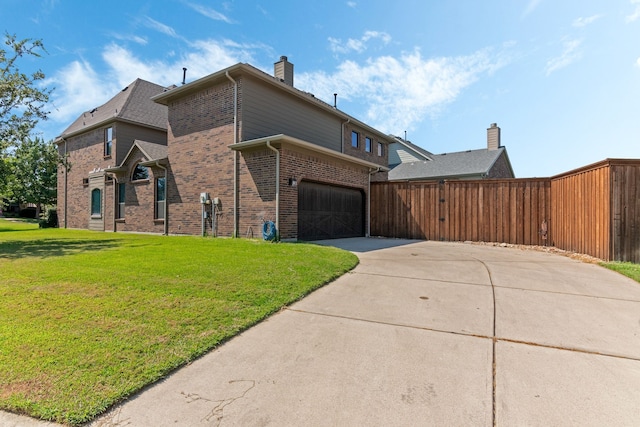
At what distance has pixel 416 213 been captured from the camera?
12781 millimetres

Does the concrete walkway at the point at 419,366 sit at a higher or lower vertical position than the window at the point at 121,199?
lower

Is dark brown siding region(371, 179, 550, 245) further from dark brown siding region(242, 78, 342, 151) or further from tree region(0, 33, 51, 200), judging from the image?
tree region(0, 33, 51, 200)

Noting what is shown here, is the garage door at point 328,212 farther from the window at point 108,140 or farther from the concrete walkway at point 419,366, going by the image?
the window at point 108,140

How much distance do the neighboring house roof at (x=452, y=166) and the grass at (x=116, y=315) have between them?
17934mm

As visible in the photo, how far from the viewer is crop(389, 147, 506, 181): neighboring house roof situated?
21156 millimetres

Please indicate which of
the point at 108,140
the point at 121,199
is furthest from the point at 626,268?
the point at 108,140

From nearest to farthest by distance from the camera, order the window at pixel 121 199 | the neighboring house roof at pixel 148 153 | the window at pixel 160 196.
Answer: the window at pixel 160 196 → the neighboring house roof at pixel 148 153 → the window at pixel 121 199

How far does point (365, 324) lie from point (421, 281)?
228 centimetres

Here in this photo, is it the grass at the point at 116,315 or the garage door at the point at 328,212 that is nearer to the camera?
the grass at the point at 116,315

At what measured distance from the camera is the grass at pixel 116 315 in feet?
7.17

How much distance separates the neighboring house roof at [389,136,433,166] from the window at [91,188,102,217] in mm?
21762

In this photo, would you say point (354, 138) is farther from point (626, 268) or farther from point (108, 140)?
point (108, 140)

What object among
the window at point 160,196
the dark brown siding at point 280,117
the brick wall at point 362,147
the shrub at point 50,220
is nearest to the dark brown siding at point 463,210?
the dark brown siding at point 280,117

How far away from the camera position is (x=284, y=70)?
577 inches
